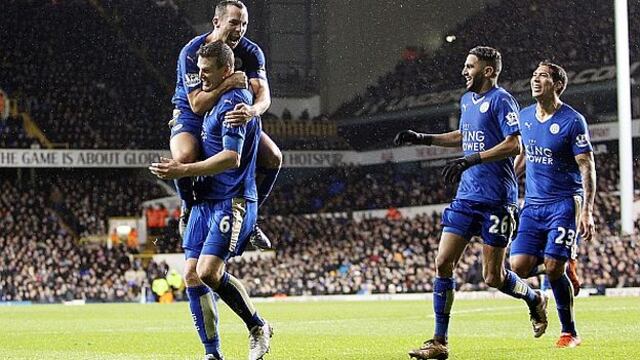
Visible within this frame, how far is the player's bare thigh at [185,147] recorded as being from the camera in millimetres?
7312

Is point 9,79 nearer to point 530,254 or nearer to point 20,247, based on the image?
point 20,247

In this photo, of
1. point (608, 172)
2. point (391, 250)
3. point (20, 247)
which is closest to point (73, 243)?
point (20, 247)

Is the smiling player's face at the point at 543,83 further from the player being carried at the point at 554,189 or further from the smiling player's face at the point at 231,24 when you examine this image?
the smiling player's face at the point at 231,24

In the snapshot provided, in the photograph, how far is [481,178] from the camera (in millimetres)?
8391

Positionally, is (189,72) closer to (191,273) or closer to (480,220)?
(191,273)

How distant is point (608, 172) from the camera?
34.9 metres

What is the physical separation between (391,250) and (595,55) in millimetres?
10267

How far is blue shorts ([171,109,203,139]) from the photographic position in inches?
297

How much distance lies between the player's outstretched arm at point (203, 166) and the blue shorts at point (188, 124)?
1.86 feet

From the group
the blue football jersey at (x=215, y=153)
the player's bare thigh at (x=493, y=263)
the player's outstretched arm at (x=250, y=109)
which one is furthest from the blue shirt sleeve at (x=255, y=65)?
the player's bare thigh at (x=493, y=263)

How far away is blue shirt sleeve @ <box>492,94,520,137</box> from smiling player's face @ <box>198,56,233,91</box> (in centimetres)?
224

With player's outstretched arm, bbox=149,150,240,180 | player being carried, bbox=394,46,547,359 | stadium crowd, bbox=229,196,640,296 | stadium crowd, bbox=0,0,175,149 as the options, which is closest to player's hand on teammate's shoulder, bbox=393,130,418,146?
player being carried, bbox=394,46,547,359

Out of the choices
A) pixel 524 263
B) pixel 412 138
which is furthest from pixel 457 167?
pixel 524 263

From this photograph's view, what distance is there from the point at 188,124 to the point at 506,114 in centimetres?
244
